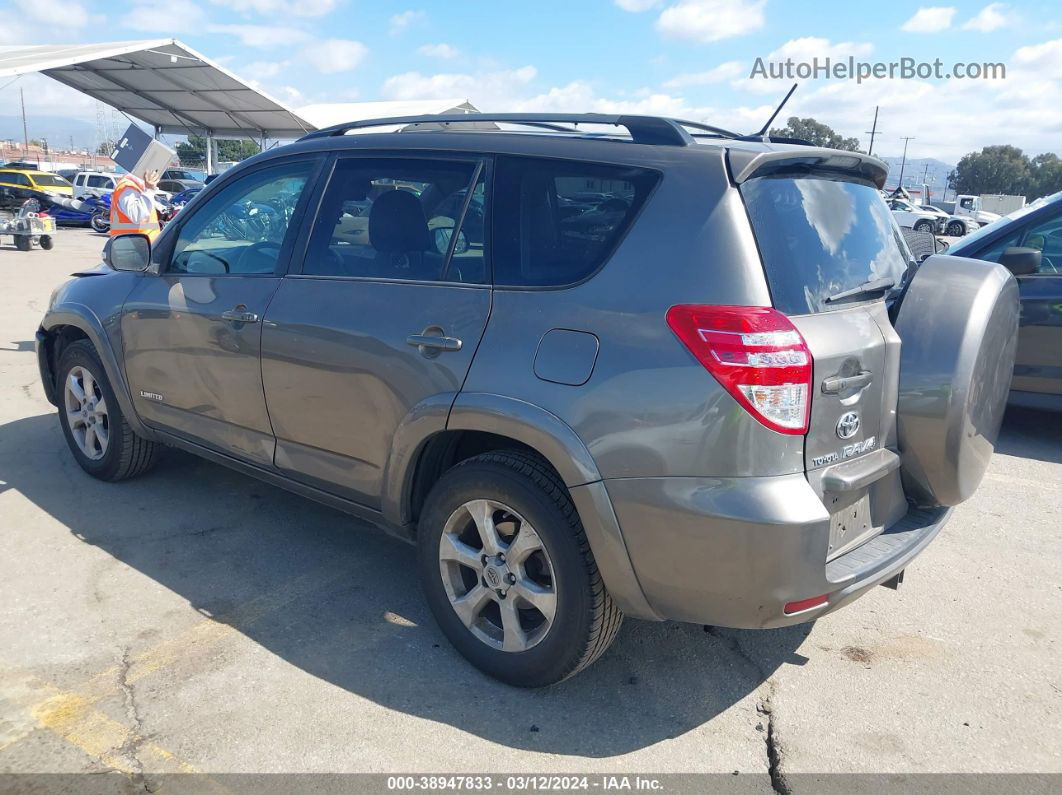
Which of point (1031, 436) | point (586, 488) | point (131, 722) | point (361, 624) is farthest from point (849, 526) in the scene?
point (1031, 436)

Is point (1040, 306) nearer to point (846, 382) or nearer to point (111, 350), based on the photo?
point (846, 382)

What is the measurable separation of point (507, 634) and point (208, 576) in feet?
5.19

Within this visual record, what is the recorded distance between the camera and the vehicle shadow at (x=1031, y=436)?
5809 mm

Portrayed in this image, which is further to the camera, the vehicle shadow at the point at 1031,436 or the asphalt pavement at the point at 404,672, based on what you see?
the vehicle shadow at the point at 1031,436

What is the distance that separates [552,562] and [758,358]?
0.95 m

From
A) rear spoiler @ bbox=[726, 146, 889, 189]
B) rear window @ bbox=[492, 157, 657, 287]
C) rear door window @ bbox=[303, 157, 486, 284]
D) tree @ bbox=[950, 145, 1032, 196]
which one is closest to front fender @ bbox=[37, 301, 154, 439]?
rear door window @ bbox=[303, 157, 486, 284]

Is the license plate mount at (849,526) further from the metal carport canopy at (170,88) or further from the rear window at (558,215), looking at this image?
the metal carport canopy at (170,88)

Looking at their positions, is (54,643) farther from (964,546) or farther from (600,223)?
(964,546)

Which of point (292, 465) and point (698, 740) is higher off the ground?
point (292, 465)

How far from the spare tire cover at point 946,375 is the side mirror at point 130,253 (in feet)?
11.8

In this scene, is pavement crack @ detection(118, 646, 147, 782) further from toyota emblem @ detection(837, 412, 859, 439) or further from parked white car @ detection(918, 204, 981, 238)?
parked white car @ detection(918, 204, 981, 238)

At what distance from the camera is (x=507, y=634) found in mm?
2926

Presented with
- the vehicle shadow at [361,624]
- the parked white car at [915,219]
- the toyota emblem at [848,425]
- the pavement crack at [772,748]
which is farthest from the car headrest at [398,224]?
the parked white car at [915,219]

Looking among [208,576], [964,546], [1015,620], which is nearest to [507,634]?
[208,576]
